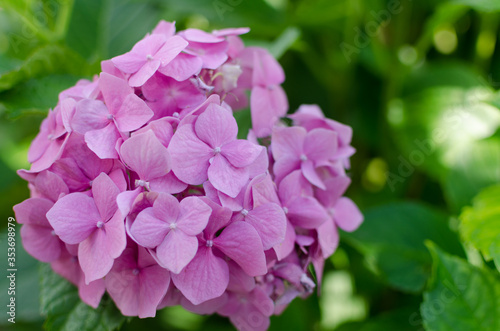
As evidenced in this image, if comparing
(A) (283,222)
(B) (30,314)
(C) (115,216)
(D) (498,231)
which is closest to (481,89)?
(D) (498,231)

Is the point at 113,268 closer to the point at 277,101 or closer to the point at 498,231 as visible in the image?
the point at 277,101

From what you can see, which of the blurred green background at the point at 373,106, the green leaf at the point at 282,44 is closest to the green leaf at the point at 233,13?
the blurred green background at the point at 373,106

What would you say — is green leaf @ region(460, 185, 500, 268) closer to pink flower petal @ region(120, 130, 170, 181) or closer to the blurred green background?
the blurred green background

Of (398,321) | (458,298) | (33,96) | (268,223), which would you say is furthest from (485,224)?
(33,96)

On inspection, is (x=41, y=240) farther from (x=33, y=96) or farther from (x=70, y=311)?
(x=33, y=96)

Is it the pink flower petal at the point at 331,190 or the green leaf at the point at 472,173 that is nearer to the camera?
the pink flower petal at the point at 331,190

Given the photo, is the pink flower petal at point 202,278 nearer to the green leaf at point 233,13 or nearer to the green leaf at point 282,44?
the green leaf at point 282,44
